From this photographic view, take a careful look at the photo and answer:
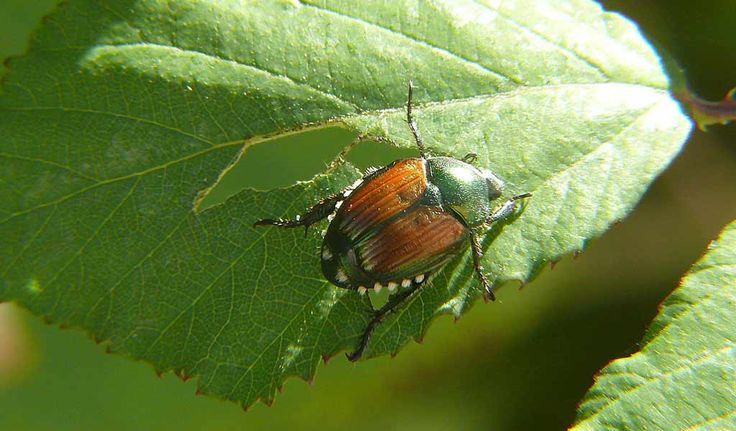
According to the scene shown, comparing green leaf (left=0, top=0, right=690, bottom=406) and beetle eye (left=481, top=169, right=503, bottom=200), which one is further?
beetle eye (left=481, top=169, right=503, bottom=200)

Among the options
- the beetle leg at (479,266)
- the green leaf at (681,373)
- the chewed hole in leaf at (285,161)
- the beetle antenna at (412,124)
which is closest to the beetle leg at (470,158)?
the beetle antenna at (412,124)

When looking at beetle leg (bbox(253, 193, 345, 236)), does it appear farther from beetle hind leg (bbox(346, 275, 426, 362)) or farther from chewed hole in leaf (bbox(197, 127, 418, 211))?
beetle hind leg (bbox(346, 275, 426, 362))

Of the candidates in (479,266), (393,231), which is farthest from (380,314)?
(479,266)

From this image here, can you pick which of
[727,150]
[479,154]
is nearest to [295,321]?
[479,154]

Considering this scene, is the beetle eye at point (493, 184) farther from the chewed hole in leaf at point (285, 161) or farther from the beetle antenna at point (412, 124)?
the chewed hole in leaf at point (285, 161)

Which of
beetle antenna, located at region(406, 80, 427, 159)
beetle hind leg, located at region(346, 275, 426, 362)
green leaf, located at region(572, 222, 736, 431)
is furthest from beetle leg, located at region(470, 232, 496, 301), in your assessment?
green leaf, located at region(572, 222, 736, 431)

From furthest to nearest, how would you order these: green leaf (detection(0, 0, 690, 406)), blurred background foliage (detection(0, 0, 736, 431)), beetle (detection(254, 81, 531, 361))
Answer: blurred background foliage (detection(0, 0, 736, 431)) < beetle (detection(254, 81, 531, 361)) < green leaf (detection(0, 0, 690, 406))

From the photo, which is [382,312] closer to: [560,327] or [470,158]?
[470,158]
